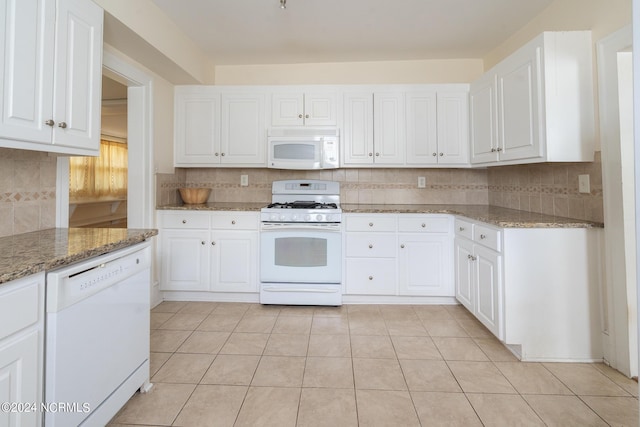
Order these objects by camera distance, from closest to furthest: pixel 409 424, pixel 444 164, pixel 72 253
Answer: pixel 72 253 < pixel 409 424 < pixel 444 164

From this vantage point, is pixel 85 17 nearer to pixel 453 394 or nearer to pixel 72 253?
pixel 72 253

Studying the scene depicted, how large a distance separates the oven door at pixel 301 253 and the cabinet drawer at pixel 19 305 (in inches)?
74.8

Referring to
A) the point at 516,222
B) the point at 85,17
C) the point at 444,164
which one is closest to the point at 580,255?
the point at 516,222

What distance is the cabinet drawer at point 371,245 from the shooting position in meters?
2.89

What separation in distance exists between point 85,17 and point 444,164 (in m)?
2.97

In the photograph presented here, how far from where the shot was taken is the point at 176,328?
2428mm

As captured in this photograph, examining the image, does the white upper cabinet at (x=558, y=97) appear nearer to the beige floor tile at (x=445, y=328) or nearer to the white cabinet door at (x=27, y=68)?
the beige floor tile at (x=445, y=328)

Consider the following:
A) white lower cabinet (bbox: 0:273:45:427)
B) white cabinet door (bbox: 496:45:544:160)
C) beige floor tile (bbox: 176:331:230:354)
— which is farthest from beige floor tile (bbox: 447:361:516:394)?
white lower cabinet (bbox: 0:273:45:427)

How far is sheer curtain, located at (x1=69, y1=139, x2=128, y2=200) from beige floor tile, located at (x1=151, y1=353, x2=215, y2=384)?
408cm

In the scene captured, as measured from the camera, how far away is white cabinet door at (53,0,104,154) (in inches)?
58.2

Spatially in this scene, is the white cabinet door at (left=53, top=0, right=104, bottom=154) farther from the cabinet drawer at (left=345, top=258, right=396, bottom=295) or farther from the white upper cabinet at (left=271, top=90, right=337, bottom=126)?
the cabinet drawer at (left=345, top=258, right=396, bottom=295)

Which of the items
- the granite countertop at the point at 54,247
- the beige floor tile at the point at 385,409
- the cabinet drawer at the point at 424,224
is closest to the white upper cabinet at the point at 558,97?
the cabinet drawer at the point at 424,224

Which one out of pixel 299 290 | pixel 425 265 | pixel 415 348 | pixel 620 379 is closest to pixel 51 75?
pixel 299 290

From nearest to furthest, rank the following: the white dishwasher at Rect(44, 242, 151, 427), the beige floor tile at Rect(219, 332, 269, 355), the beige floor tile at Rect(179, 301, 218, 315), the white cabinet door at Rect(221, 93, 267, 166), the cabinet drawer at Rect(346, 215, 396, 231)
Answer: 1. the white dishwasher at Rect(44, 242, 151, 427)
2. the beige floor tile at Rect(219, 332, 269, 355)
3. the beige floor tile at Rect(179, 301, 218, 315)
4. the cabinet drawer at Rect(346, 215, 396, 231)
5. the white cabinet door at Rect(221, 93, 267, 166)
